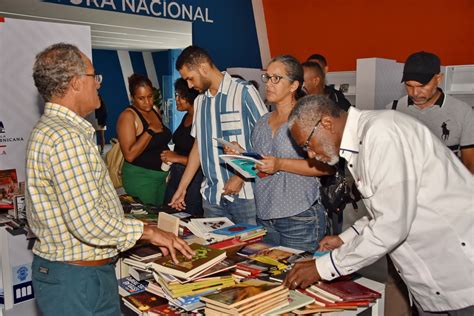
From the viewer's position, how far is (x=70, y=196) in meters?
1.60

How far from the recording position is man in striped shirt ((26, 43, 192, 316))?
1.60 m

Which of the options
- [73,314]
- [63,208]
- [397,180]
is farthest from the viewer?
[73,314]

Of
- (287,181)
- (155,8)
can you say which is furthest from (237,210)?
(155,8)

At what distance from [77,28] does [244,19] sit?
17.0 feet

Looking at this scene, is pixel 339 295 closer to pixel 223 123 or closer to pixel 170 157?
pixel 223 123

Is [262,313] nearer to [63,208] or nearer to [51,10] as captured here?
[63,208]

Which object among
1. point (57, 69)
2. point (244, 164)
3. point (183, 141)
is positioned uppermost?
point (57, 69)

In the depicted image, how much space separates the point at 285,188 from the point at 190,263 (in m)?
0.79

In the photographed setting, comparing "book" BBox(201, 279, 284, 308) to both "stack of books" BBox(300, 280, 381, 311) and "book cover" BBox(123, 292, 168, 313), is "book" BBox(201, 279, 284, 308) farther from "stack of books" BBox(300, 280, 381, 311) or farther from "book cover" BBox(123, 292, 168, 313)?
"book cover" BBox(123, 292, 168, 313)

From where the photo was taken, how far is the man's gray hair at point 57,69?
168 centimetres

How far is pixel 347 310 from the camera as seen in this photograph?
186cm

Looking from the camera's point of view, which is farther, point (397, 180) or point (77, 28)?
point (77, 28)

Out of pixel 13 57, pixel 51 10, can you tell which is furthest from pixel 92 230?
pixel 51 10

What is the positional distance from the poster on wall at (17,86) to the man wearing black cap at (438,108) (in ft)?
8.11
